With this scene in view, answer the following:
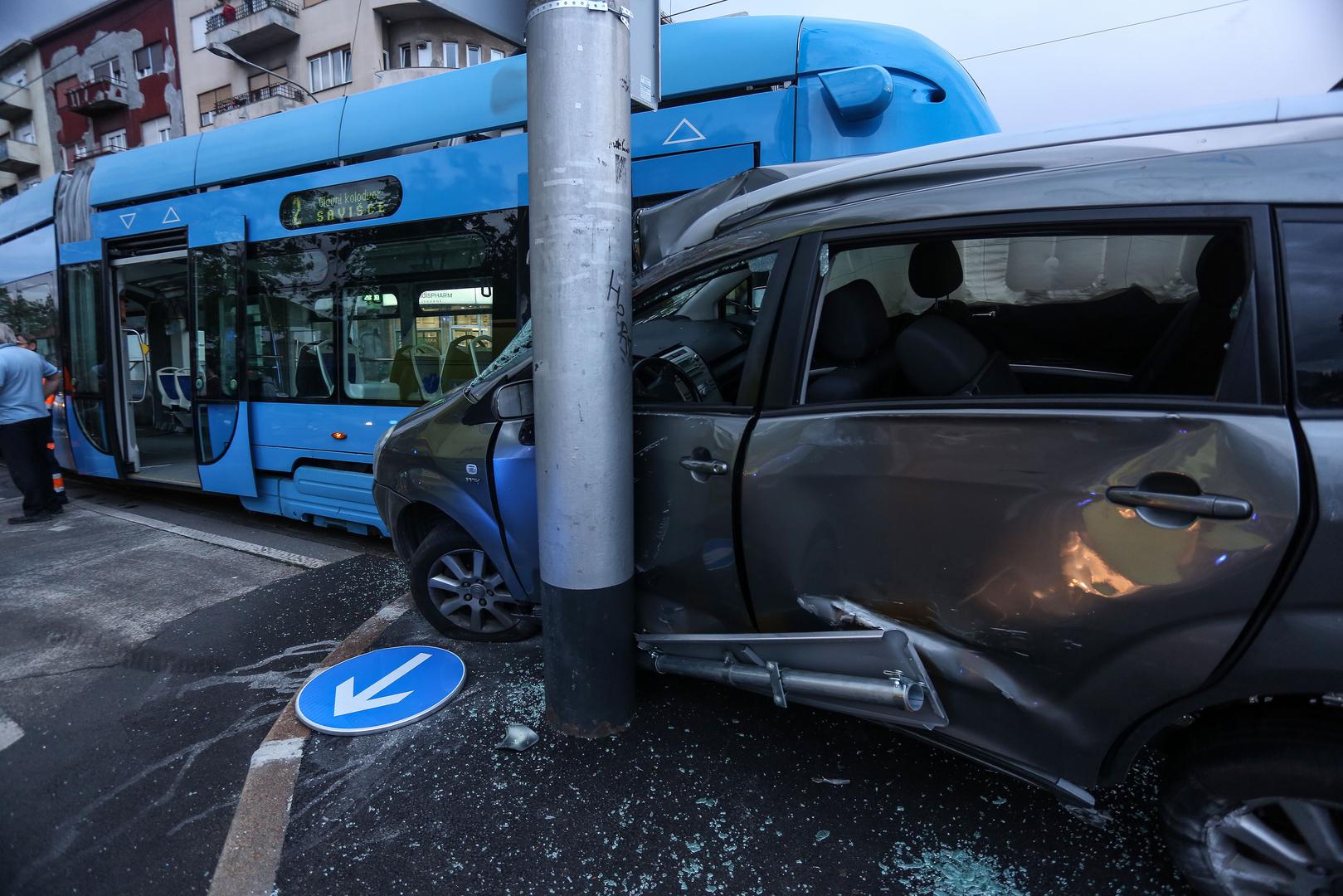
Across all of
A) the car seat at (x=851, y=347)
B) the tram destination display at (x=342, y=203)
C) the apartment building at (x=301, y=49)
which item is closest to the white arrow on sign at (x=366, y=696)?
the car seat at (x=851, y=347)

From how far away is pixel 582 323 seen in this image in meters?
2.35

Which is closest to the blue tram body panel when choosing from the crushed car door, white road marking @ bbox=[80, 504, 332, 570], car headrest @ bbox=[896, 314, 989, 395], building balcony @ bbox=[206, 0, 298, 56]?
white road marking @ bbox=[80, 504, 332, 570]

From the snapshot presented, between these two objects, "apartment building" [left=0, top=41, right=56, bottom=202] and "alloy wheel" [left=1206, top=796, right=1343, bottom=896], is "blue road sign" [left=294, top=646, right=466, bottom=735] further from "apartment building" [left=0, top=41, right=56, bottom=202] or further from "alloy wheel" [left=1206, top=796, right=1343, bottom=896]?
"apartment building" [left=0, top=41, right=56, bottom=202]

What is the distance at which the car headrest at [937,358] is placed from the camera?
2207 mm

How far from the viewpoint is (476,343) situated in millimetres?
4785

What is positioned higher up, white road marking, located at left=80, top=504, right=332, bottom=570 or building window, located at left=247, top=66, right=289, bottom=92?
building window, located at left=247, top=66, right=289, bottom=92

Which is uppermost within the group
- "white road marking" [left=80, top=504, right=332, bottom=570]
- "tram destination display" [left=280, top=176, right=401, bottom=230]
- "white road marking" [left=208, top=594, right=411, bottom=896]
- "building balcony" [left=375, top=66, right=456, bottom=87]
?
"building balcony" [left=375, top=66, right=456, bottom=87]

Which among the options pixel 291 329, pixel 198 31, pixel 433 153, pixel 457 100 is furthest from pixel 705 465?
pixel 198 31

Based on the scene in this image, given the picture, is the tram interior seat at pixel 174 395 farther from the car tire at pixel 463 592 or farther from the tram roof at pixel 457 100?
the car tire at pixel 463 592

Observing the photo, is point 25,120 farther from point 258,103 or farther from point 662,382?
point 662,382

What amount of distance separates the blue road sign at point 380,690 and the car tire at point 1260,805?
258 centimetres

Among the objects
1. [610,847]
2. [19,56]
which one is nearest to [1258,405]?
[610,847]

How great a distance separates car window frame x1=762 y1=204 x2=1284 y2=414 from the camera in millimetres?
1525

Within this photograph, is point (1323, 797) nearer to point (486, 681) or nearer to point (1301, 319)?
point (1301, 319)
